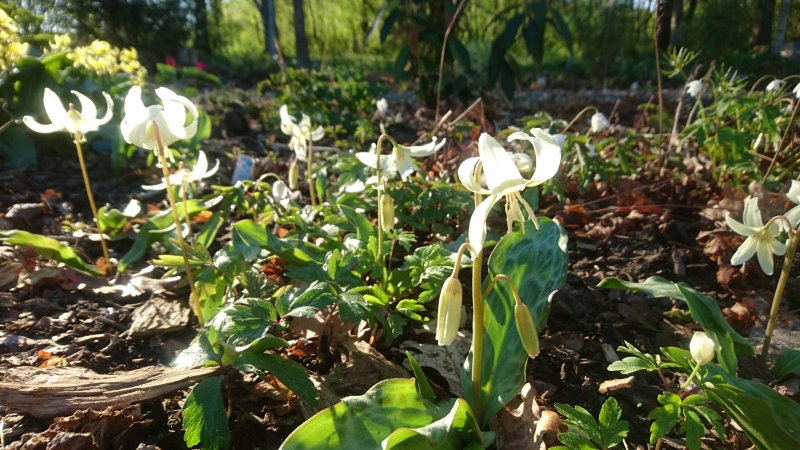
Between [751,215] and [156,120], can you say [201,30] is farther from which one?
[751,215]

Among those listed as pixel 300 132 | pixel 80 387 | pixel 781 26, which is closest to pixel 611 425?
pixel 80 387

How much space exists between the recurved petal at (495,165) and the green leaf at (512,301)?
0.51 meters

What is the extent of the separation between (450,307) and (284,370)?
0.45 meters

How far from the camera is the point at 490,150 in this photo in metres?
0.90

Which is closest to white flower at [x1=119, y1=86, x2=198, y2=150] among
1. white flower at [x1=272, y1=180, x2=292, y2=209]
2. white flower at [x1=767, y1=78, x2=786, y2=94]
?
white flower at [x1=272, y1=180, x2=292, y2=209]

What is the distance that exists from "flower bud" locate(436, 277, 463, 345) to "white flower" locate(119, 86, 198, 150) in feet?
2.73

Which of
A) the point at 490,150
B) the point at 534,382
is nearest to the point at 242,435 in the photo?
the point at 534,382

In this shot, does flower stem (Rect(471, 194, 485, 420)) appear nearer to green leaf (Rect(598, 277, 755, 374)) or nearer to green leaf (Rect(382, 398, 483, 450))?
green leaf (Rect(382, 398, 483, 450))

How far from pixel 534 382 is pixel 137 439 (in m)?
1.01

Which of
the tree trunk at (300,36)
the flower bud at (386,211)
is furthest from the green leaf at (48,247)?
the tree trunk at (300,36)

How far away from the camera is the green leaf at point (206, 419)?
→ 1177 millimetres

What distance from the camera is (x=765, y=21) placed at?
11.0 metres

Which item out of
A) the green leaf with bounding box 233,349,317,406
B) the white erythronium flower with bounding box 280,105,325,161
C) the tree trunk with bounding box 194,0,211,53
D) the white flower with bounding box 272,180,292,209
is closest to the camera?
the green leaf with bounding box 233,349,317,406

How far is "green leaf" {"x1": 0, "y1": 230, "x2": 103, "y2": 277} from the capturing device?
6.39 feet
